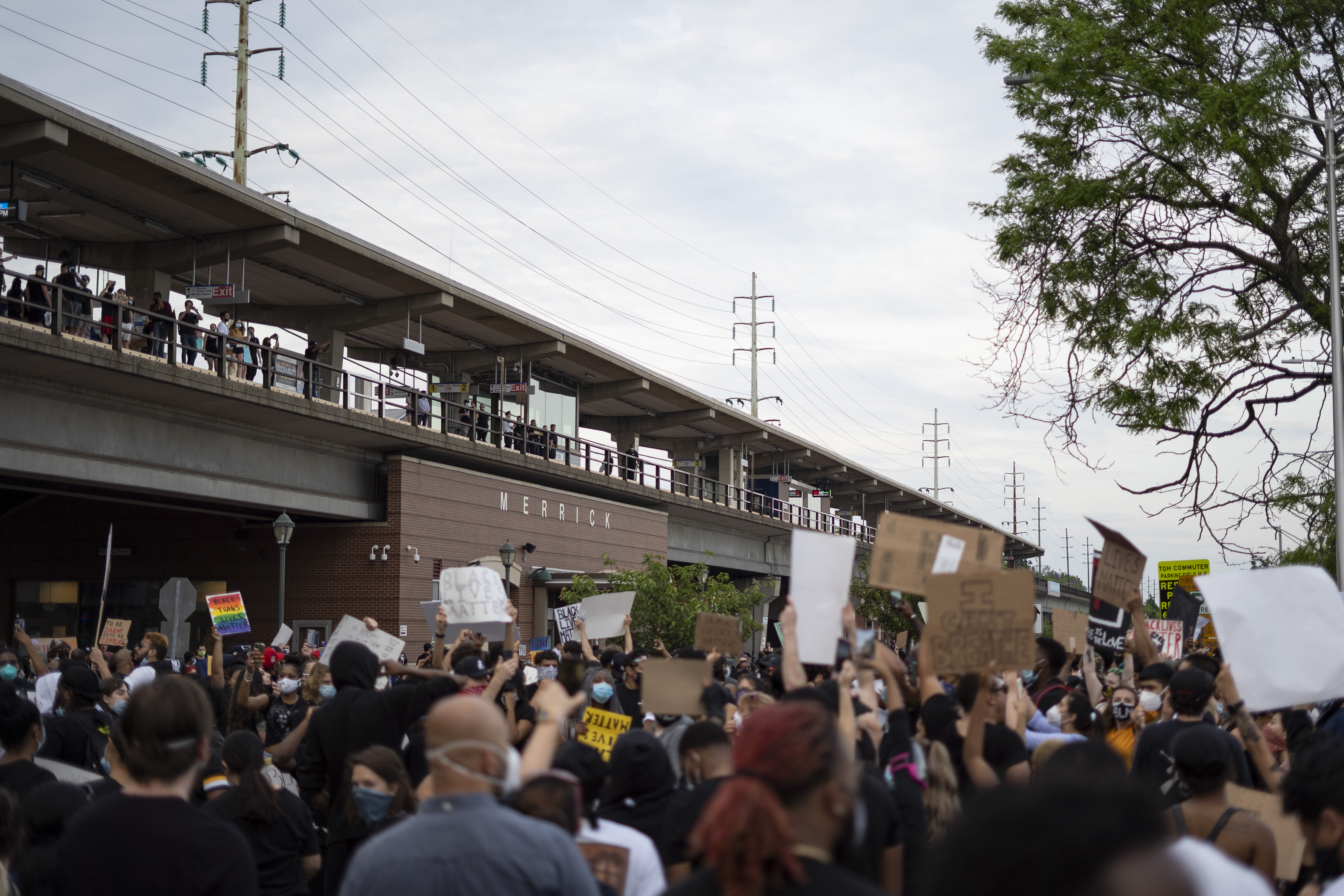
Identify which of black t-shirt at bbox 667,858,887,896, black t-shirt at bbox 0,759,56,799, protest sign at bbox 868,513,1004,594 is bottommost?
black t-shirt at bbox 0,759,56,799

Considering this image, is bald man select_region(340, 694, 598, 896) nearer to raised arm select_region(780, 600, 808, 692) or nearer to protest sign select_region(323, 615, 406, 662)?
raised arm select_region(780, 600, 808, 692)

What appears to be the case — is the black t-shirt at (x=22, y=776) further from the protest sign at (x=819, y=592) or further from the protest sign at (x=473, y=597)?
the protest sign at (x=819, y=592)

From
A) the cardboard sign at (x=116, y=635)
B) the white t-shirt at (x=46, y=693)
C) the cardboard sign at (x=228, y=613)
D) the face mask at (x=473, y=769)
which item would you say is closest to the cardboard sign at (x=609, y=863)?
the face mask at (x=473, y=769)

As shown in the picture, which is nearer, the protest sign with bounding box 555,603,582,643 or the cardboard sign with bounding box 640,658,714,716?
the cardboard sign with bounding box 640,658,714,716

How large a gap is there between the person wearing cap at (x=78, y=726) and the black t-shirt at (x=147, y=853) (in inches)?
149

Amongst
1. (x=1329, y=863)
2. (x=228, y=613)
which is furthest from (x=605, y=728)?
(x=228, y=613)

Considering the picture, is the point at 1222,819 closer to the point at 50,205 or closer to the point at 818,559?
the point at 818,559

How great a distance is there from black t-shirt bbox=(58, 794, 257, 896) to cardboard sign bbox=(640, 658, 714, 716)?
326 cm

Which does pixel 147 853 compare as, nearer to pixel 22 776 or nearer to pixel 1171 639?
pixel 22 776

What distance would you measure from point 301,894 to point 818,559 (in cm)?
284

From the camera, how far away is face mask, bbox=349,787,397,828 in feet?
18.2

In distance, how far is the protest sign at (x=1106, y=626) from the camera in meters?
8.59

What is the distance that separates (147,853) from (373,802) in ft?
6.50

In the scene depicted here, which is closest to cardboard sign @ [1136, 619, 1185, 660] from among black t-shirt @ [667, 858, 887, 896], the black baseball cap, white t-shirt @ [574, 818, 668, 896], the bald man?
the black baseball cap
